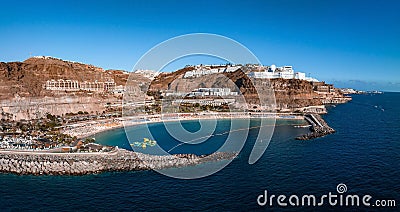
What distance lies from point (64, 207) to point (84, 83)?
46.0 m

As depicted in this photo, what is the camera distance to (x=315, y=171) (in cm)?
1867

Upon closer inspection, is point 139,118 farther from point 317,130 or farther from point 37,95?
point 317,130

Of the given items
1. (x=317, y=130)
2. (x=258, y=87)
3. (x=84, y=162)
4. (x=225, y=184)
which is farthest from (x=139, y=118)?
(x=258, y=87)

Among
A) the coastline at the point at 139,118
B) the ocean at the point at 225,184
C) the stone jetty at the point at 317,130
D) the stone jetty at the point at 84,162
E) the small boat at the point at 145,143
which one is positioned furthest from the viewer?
the coastline at the point at 139,118

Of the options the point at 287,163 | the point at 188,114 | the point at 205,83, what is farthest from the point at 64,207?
the point at 205,83

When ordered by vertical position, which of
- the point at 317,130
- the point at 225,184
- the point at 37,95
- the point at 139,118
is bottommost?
the point at 225,184

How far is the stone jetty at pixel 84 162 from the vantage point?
723 inches

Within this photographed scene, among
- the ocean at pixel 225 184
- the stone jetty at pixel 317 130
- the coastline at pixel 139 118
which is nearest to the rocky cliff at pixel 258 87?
the coastline at pixel 139 118

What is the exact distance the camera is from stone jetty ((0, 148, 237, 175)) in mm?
18359

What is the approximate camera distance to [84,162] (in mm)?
18672

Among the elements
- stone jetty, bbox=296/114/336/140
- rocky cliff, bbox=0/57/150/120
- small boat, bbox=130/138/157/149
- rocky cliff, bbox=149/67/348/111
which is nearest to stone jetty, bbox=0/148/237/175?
small boat, bbox=130/138/157/149

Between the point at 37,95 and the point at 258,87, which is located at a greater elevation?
the point at 258,87

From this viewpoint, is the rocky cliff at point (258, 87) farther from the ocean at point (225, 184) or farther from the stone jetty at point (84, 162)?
the stone jetty at point (84, 162)

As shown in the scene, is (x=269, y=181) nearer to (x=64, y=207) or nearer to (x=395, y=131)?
(x=64, y=207)
